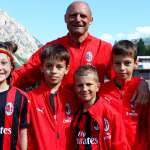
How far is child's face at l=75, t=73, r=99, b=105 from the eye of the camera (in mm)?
4480

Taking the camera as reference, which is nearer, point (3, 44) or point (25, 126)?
point (25, 126)

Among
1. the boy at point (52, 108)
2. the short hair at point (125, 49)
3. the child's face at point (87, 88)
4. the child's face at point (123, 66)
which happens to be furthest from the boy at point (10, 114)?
the short hair at point (125, 49)

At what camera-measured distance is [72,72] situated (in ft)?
16.5

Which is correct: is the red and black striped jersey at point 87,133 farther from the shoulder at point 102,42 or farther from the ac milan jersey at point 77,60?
the shoulder at point 102,42

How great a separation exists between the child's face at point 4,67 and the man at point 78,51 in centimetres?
59

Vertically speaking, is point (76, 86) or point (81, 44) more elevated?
point (81, 44)

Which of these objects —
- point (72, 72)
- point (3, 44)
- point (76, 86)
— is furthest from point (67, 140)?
point (3, 44)

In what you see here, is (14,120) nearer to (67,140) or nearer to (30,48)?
(67,140)

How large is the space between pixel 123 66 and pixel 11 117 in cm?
138

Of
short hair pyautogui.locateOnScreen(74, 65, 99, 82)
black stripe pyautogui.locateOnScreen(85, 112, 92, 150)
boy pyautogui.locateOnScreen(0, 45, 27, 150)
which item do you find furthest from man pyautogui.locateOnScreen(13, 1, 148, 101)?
black stripe pyautogui.locateOnScreen(85, 112, 92, 150)

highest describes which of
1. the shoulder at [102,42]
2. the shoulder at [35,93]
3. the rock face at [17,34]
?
the shoulder at [102,42]

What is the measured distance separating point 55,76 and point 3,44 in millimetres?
707

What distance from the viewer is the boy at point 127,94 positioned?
475 centimetres

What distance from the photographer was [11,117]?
4.27 meters
